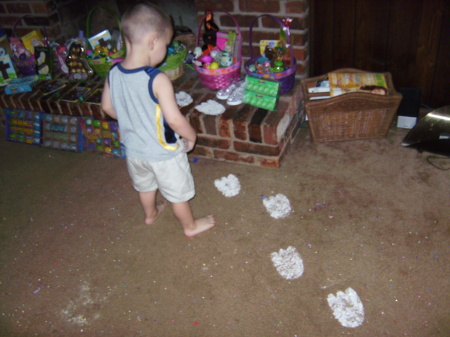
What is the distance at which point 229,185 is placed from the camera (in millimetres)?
2172

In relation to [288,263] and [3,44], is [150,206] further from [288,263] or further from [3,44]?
[3,44]

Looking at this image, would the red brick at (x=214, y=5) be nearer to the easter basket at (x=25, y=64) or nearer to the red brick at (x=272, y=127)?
the red brick at (x=272, y=127)

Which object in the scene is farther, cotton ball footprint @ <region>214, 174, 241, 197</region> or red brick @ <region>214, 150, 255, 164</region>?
red brick @ <region>214, 150, 255, 164</region>

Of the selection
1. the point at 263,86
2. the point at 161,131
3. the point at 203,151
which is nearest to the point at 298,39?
the point at 263,86

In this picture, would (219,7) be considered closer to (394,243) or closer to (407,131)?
(407,131)

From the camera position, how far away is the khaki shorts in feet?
5.38

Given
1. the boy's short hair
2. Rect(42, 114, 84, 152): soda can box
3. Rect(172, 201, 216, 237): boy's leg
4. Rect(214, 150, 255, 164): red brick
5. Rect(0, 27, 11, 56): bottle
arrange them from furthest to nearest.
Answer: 1. Rect(0, 27, 11, 56): bottle
2. Rect(42, 114, 84, 152): soda can box
3. Rect(214, 150, 255, 164): red brick
4. Rect(172, 201, 216, 237): boy's leg
5. the boy's short hair

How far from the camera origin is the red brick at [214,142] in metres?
2.26

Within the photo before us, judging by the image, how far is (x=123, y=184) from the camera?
2.27 metres

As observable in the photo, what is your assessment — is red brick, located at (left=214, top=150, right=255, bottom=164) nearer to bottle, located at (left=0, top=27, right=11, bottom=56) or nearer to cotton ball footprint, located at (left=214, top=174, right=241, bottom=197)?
cotton ball footprint, located at (left=214, top=174, right=241, bottom=197)

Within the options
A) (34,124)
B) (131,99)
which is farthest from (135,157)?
(34,124)

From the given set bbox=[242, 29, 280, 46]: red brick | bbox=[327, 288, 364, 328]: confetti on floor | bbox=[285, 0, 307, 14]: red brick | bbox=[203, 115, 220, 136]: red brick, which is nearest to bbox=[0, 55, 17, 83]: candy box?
bbox=[203, 115, 220, 136]: red brick

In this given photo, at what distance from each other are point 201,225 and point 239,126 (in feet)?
1.87

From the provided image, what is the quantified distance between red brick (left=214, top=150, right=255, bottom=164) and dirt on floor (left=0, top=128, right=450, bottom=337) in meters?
0.04
